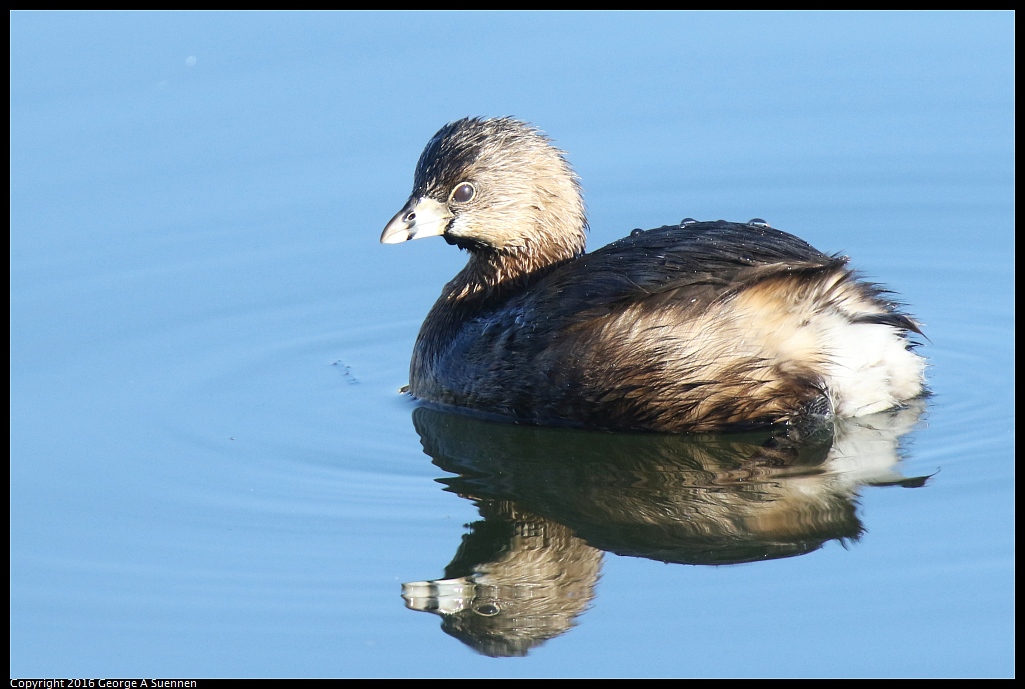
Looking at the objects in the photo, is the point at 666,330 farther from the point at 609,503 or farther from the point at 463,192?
the point at 463,192

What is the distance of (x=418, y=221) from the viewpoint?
7.28 m

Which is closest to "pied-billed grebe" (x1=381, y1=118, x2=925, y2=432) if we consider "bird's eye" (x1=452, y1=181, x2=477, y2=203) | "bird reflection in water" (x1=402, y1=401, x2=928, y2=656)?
"bird's eye" (x1=452, y1=181, x2=477, y2=203)

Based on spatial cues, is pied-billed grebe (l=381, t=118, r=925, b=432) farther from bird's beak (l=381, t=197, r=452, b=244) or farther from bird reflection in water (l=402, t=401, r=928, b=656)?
bird reflection in water (l=402, t=401, r=928, b=656)

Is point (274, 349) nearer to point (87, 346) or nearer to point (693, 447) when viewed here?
point (87, 346)

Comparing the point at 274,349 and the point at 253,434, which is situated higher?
→ the point at 274,349

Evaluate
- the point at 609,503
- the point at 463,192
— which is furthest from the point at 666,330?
the point at 463,192

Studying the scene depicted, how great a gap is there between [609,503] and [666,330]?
0.72 metres

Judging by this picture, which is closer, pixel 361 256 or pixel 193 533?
pixel 193 533

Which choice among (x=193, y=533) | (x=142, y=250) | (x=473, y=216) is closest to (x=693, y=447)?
(x=473, y=216)

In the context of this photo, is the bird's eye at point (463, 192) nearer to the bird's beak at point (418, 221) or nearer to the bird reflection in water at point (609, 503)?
the bird's beak at point (418, 221)

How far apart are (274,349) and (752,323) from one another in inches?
97.2

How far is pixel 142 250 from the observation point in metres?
8.84

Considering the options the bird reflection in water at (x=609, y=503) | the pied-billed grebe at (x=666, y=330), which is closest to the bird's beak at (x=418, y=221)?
the pied-billed grebe at (x=666, y=330)

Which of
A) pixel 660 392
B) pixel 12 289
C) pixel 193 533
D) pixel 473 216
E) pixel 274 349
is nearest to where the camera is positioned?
pixel 193 533
